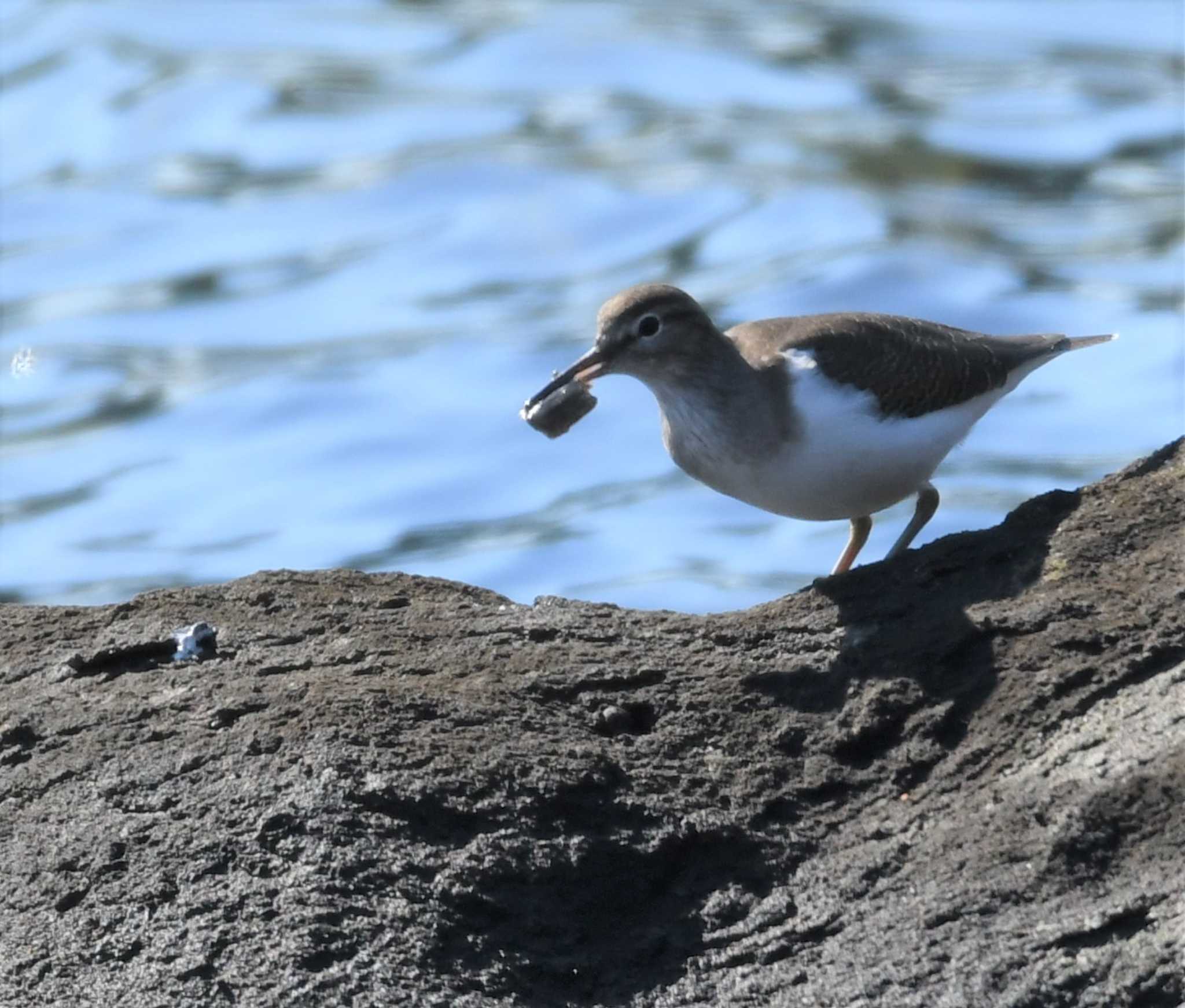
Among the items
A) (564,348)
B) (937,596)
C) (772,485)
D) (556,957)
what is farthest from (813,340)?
(564,348)

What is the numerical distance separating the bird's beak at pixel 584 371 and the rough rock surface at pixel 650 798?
119 centimetres

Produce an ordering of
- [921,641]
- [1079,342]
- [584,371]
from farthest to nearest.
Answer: [1079,342] → [584,371] → [921,641]

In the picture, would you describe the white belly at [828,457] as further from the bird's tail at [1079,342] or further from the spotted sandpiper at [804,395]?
the bird's tail at [1079,342]

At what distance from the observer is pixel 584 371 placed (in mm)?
6945

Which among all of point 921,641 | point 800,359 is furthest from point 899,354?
point 921,641

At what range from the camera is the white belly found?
21.6 feet

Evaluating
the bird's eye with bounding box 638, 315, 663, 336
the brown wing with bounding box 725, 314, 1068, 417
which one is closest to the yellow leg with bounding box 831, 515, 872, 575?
the brown wing with bounding box 725, 314, 1068, 417

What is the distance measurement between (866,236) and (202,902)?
12997 millimetres

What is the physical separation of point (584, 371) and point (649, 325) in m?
0.29

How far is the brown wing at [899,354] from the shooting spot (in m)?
6.73

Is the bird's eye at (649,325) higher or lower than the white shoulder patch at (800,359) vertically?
higher

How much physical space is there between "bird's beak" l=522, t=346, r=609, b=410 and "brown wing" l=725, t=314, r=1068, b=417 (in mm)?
511

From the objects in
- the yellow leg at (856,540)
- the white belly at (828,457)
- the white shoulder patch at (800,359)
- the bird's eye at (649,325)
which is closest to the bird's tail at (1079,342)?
the white belly at (828,457)

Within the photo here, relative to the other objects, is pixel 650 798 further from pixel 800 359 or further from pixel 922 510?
pixel 922 510
